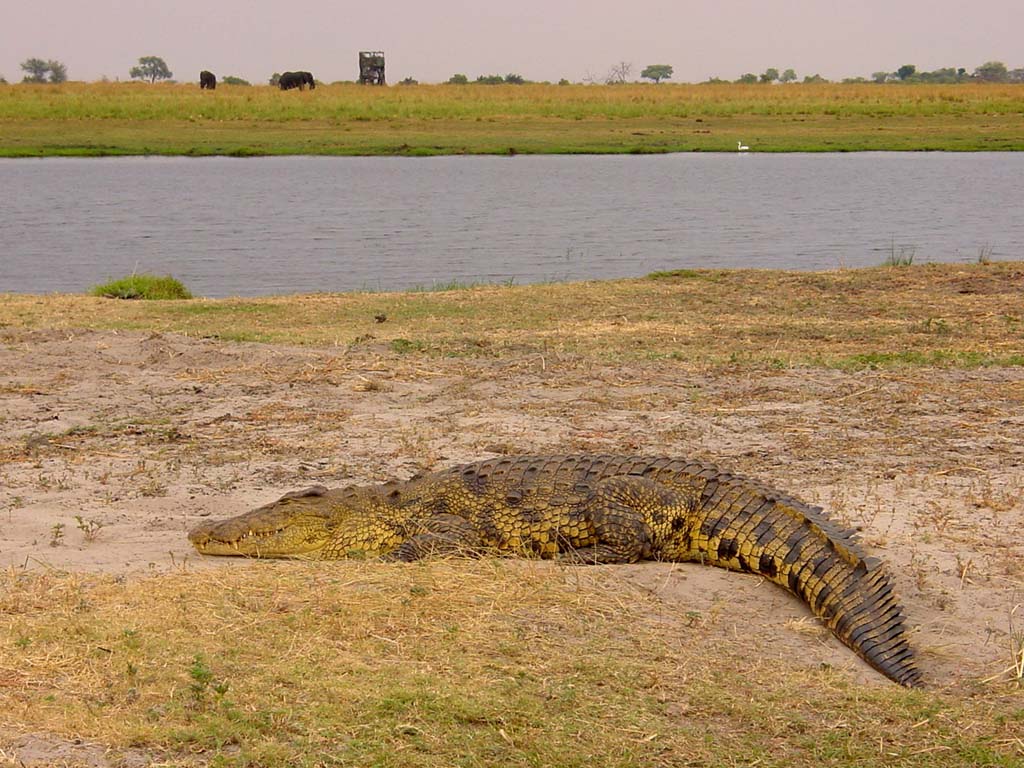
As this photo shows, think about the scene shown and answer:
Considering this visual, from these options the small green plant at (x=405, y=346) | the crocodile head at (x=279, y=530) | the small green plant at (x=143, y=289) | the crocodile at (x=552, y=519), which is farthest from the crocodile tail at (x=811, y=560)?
the small green plant at (x=143, y=289)

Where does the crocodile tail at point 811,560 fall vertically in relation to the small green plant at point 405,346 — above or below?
above

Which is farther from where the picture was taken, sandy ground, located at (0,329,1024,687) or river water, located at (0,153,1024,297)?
river water, located at (0,153,1024,297)

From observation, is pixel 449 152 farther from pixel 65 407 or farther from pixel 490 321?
pixel 65 407

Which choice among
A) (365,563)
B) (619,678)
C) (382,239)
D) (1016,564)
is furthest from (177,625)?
(382,239)

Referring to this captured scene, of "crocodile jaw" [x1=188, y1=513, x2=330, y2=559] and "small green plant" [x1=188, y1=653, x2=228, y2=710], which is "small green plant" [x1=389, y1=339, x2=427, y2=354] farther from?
"small green plant" [x1=188, y1=653, x2=228, y2=710]

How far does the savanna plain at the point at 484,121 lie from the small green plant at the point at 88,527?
89.3ft

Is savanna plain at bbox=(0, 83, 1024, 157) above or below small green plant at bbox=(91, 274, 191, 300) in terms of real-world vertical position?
above

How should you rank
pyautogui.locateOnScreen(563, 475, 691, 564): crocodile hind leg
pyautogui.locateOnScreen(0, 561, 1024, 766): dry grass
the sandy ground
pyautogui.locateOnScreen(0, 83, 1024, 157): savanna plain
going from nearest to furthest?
pyautogui.locateOnScreen(0, 561, 1024, 766): dry grass < the sandy ground < pyautogui.locateOnScreen(563, 475, 691, 564): crocodile hind leg < pyautogui.locateOnScreen(0, 83, 1024, 157): savanna plain

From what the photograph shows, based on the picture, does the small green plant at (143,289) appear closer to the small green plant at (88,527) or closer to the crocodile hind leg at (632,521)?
the small green plant at (88,527)

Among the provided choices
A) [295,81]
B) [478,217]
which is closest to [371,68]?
[295,81]

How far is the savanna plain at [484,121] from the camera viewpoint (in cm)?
3259

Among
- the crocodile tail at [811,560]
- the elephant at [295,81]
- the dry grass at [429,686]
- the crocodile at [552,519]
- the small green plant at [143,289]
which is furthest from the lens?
the elephant at [295,81]

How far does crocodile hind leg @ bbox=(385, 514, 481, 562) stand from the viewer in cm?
510

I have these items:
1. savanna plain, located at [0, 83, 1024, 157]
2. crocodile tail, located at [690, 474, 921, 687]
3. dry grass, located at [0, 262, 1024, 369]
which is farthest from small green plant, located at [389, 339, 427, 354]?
savanna plain, located at [0, 83, 1024, 157]
